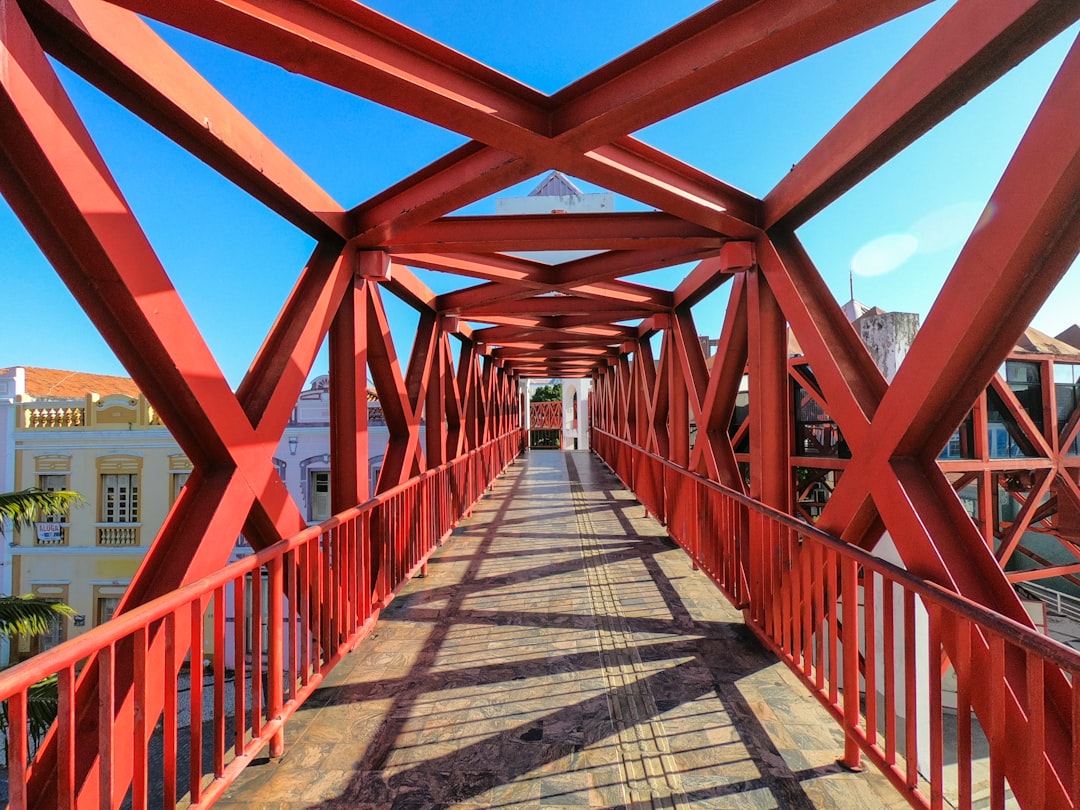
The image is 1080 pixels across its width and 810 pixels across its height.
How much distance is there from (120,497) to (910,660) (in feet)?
69.6

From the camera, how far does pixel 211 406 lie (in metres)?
2.53

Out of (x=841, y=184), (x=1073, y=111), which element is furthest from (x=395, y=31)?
(x=841, y=184)

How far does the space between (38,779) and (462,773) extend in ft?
5.04

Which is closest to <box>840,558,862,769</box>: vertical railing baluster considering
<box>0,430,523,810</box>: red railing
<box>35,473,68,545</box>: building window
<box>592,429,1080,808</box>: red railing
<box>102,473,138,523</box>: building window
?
<box>592,429,1080,808</box>: red railing

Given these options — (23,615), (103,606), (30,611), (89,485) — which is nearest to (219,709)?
(23,615)

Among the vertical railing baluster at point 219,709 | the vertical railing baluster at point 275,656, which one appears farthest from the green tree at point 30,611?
the vertical railing baluster at point 219,709

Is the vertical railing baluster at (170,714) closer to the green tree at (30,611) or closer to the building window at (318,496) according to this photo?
the green tree at (30,611)

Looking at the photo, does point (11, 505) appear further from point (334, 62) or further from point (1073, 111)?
point (1073, 111)

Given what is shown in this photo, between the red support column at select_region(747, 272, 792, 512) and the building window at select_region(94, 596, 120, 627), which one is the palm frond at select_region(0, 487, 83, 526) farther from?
the building window at select_region(94, 596, 120, 627)

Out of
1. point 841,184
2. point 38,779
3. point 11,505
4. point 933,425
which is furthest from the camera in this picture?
point 11,505

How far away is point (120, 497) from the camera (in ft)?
54.5

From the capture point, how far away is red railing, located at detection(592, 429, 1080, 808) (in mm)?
1556

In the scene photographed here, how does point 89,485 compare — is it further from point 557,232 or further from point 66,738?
point 66,738

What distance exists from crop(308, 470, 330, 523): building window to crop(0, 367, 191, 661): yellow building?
12.8ft
